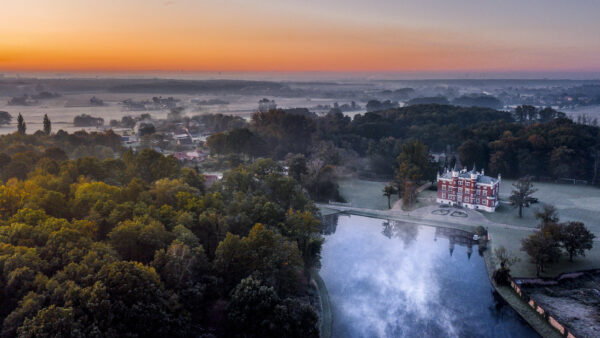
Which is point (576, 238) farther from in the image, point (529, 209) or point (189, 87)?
point (189, 87)

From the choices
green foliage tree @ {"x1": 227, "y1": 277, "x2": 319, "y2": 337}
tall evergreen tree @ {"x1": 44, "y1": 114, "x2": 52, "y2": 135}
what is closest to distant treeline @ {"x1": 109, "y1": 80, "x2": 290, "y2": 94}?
tall evergreen tree @ {"x1": 44, "y1": 114, "x2": 52, "y2": 135}

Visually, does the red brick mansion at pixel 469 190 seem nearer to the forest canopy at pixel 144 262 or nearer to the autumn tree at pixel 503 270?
the autumn tree at pixel 503 270

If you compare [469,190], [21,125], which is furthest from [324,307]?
[21,125]

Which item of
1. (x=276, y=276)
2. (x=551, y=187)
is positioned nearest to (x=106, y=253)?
(x=276, y=276)

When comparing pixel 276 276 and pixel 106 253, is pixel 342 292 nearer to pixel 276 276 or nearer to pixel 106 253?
pixel 276 276

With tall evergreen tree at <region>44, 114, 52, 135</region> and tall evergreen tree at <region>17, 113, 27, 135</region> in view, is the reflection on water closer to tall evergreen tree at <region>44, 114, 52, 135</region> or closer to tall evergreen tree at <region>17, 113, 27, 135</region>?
tall evergreen tree at <region>17, 113, 27, 135</region>

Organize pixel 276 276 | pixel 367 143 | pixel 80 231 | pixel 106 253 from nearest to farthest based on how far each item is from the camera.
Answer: pixel 106 253 < pixel 80 231 < pixel 276 276 < pixel 367 143
